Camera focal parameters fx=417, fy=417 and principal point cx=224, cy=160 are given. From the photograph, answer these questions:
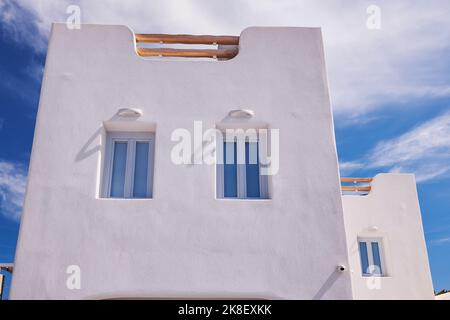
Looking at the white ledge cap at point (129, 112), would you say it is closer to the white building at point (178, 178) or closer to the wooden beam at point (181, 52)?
the white building at point (178, 178)

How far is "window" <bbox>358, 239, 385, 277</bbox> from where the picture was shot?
1898 centimetres

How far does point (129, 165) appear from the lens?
34.8 ft

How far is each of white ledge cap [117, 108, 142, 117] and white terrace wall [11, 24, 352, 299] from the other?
0.17m

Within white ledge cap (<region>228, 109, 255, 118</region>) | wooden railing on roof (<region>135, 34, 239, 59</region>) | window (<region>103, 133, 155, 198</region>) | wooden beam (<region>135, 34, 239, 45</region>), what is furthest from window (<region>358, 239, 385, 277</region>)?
window (<region>103, 133, 155, 198</region>)

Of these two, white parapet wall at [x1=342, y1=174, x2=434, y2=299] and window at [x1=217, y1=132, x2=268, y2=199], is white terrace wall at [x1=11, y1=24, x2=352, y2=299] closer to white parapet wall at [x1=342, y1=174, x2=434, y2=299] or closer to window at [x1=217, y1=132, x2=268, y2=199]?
window at [x1=217, y1=132, x2=268, y2=199]

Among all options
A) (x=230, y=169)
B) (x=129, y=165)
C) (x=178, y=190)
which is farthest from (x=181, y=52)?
(x=178, y=190)

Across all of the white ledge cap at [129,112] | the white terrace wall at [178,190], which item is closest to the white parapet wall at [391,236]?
the white terrace wall at [178,190]

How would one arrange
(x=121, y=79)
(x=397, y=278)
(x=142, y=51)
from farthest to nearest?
(x=397, y=278) < (x=142, y=51) < (x=121, y=79)

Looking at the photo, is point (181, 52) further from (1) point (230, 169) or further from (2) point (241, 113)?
(1) point (230, 169)

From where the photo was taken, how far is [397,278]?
1877 cm

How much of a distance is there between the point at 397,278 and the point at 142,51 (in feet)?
48.9

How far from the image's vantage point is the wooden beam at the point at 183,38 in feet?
37.9
